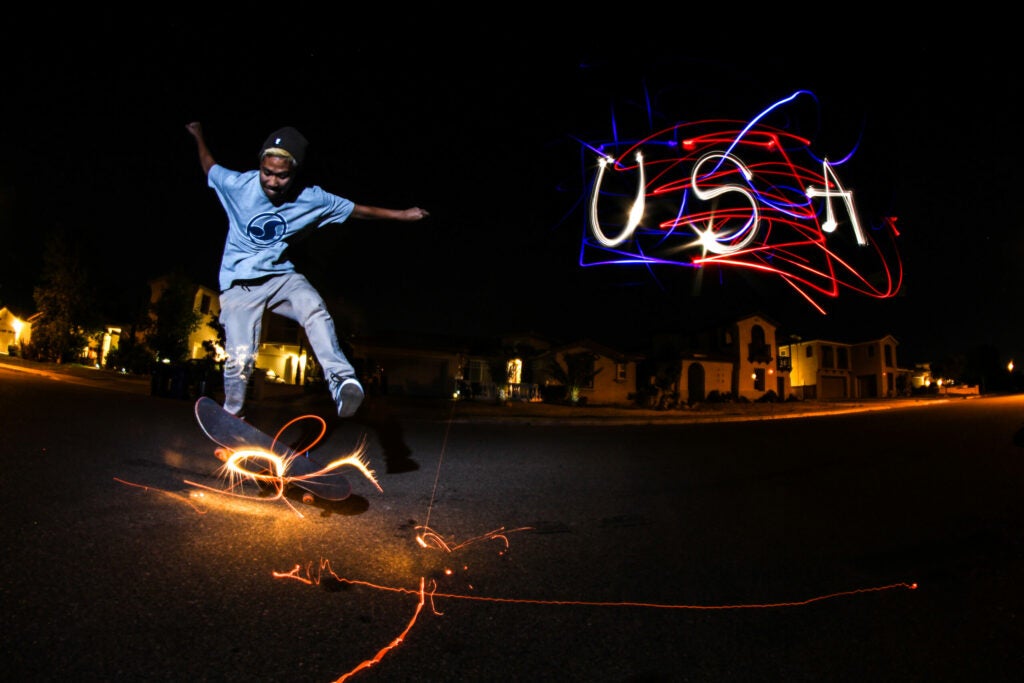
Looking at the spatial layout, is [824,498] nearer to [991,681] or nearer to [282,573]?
[991,681]

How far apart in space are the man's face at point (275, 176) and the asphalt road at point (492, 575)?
2.68 m

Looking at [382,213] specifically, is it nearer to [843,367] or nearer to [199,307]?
[199,307]

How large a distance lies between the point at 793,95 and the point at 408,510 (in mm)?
11860

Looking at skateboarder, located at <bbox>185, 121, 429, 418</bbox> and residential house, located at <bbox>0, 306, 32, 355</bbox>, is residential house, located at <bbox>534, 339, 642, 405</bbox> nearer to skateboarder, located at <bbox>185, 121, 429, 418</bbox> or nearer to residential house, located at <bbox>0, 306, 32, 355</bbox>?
skateboarder, located at <bbox>185, 121, 429, 418</bbox>

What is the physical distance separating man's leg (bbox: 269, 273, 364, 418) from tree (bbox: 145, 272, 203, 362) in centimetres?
3075

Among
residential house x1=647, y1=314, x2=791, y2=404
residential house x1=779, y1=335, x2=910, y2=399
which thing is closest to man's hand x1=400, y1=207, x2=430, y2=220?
residential house x1=647, y1=314, x2=791, y2=404

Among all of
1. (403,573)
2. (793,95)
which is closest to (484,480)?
(403,573)

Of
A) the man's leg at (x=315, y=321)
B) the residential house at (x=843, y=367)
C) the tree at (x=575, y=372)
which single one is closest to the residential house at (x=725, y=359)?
the tree at (x=575, y=372)

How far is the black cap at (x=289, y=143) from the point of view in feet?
13.5

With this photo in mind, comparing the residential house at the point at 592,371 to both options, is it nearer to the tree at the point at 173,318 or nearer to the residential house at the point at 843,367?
the tree at the point at 173,318

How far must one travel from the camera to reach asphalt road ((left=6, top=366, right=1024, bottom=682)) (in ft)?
8.25

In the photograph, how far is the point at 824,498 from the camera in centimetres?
631

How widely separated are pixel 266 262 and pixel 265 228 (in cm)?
29

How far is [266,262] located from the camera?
4.25 meters
